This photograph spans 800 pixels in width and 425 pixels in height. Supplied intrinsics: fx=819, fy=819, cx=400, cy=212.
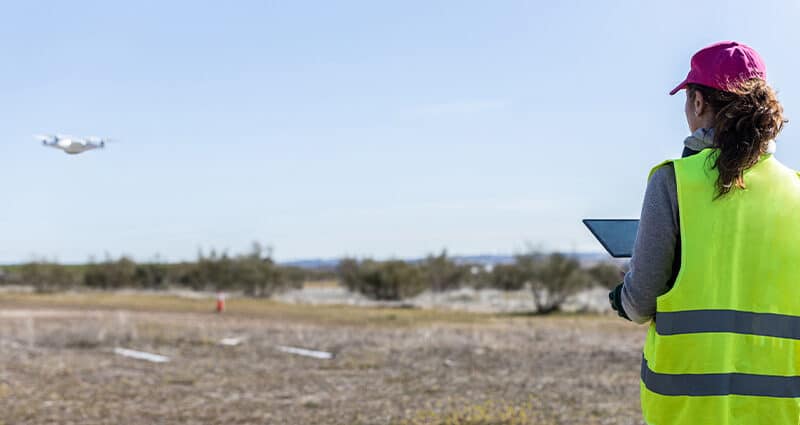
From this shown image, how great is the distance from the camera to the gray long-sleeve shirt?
2182 millimetres

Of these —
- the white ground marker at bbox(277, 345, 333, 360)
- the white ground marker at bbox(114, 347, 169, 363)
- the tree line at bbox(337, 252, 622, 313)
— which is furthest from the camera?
the tree line at bbox(337, 252, 622, 313)

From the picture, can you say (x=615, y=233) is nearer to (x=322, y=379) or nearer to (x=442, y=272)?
(x=322, y=379)

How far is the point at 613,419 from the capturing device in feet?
24.7

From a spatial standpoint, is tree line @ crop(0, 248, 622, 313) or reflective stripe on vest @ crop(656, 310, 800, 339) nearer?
reflective stripe on vest @ crop(656, 310, 800, 339)

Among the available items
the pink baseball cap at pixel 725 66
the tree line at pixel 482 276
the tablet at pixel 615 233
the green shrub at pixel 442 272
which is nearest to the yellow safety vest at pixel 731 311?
the pink baseball cap at pixel 725 66

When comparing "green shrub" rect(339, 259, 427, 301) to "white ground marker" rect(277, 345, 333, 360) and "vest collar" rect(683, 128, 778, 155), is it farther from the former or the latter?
"vest collar" rect(683, 128, 778, 155)

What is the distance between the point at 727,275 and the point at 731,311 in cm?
9

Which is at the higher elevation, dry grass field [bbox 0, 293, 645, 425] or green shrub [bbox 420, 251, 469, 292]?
green shrub [bbox 420, 251, 469, 292]

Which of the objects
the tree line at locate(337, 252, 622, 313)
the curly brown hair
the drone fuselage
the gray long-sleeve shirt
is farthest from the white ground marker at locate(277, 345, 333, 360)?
the tree line at locate(337, 252, 622, 313)

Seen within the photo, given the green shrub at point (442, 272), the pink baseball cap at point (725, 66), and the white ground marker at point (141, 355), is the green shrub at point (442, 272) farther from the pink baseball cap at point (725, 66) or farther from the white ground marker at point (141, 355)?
the pink baseball cap at point (725, 66)

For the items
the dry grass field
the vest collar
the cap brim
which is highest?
the cap brim

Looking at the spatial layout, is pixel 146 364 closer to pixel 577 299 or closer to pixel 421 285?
pixel 577 299

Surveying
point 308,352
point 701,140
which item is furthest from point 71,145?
point 308,352

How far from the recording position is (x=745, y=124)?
7.26 feet
